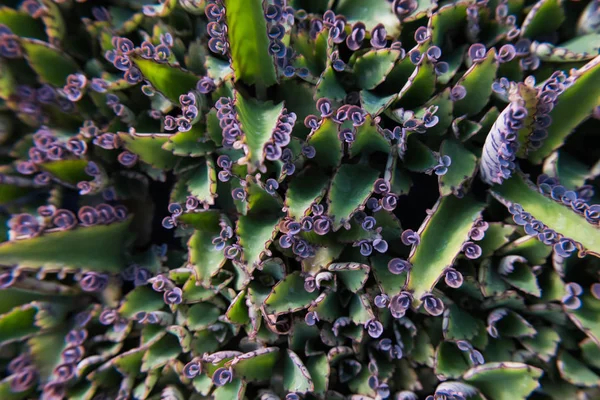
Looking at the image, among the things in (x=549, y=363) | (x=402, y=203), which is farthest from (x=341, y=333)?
(x=549, y=363)

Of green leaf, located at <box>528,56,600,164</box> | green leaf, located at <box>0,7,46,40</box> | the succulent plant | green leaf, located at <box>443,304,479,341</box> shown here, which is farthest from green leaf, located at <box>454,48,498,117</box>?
green leaf, located at <box>0,7,46,40</box>

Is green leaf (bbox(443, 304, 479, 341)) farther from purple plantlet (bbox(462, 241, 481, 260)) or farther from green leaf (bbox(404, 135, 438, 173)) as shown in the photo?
green leaf (bbox(404, 135, 438, 173))

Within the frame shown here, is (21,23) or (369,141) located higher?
(21,23)

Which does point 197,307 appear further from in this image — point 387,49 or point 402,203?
point 387,49

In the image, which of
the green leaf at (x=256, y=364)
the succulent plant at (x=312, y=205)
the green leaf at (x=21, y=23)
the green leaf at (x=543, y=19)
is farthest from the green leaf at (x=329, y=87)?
the green leaf at (x=21, y=23)

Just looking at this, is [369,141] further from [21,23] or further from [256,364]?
[21,23]

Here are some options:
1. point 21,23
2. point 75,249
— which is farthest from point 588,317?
point 21,23
